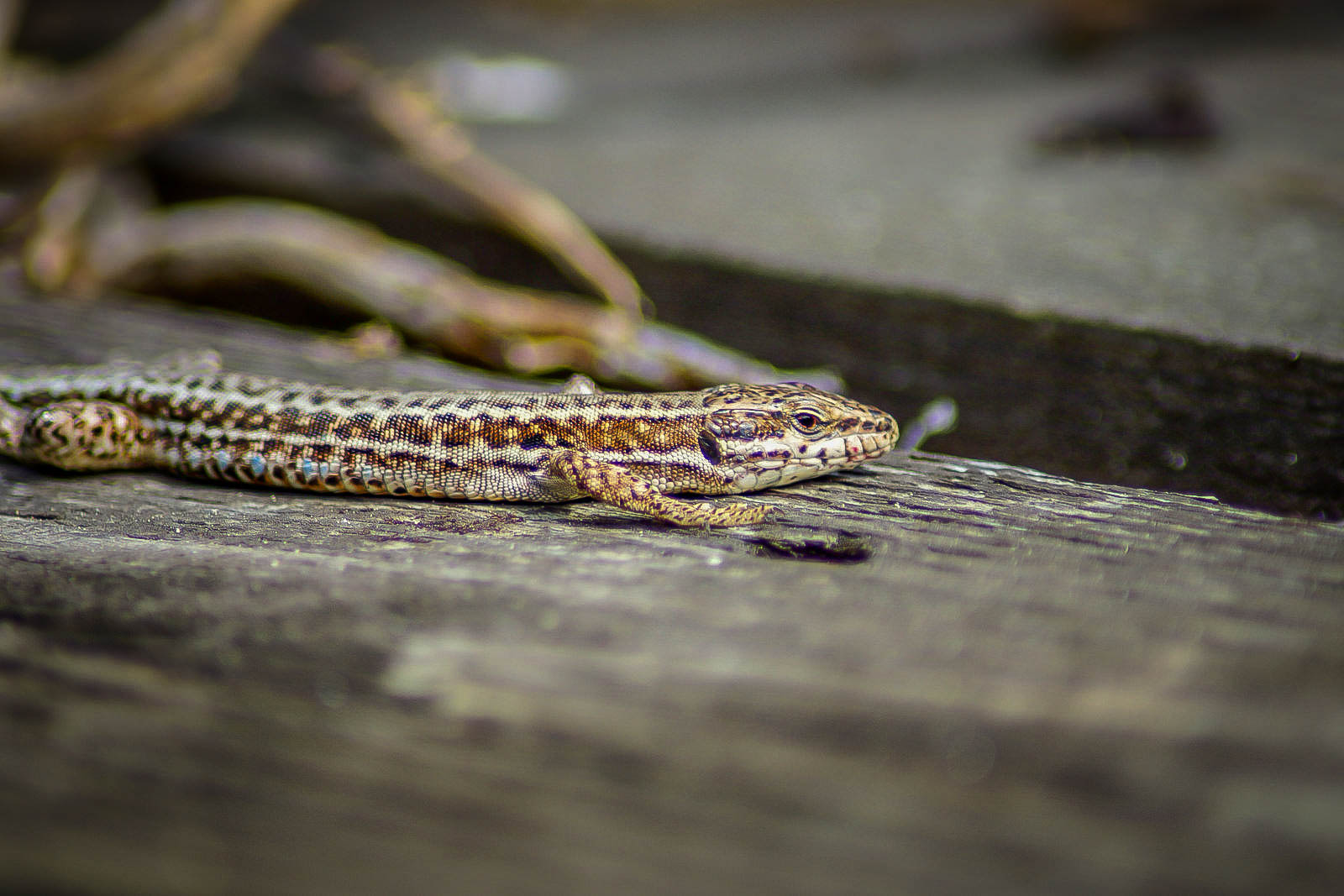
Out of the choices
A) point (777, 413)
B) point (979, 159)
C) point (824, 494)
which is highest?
point (979, 159)

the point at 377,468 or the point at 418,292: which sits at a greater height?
the point at 418,292

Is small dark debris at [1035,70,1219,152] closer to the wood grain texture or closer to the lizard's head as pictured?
the lizard's head

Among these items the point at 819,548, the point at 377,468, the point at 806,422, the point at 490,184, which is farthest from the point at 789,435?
the point at 490,184

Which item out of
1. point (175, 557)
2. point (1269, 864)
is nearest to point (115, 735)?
point (175, 557)

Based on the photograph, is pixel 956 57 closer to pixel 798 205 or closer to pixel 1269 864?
pixel 798 205

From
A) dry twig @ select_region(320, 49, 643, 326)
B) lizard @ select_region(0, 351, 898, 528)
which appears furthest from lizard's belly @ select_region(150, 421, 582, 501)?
dry twig @ select_region(320, 49, 643, 326)

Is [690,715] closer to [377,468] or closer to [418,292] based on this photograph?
[377,468]
